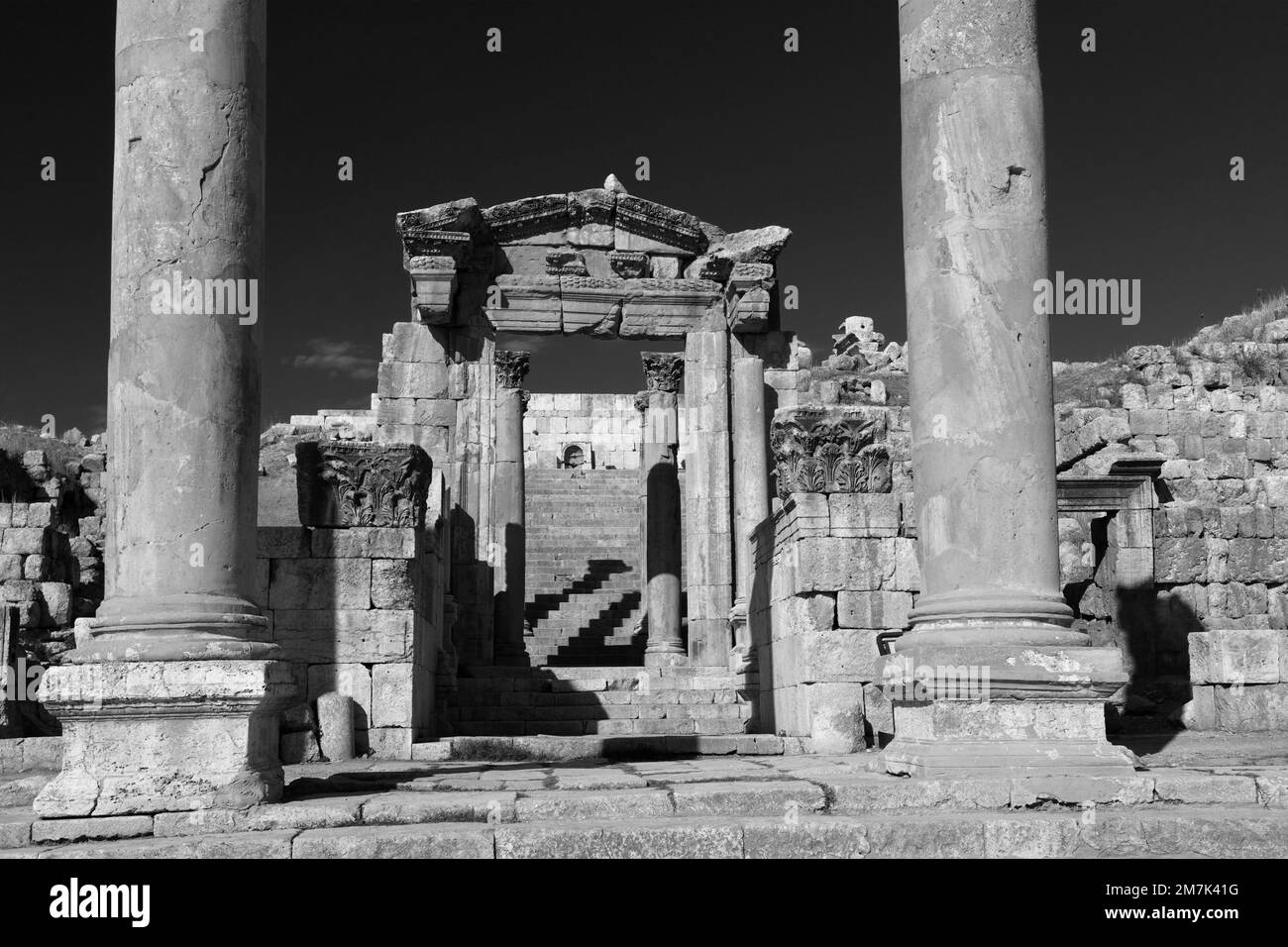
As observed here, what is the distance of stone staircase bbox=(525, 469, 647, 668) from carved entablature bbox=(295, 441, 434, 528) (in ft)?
29.0

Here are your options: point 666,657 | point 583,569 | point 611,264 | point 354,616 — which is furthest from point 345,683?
point 583,569

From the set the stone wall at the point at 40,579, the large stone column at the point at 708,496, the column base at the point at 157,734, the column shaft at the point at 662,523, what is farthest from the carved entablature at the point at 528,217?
the column base at the point at 157,734

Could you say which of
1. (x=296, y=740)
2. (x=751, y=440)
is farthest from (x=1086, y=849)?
(x=751, y=440)

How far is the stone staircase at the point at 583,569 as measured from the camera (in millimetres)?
23562

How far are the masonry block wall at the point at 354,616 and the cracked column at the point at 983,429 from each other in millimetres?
6066

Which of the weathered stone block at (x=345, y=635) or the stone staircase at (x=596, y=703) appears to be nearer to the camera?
the weathered stone block at (x=345, y=635)

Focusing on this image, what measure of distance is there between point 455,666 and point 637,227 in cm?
789

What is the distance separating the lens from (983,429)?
8359 mm

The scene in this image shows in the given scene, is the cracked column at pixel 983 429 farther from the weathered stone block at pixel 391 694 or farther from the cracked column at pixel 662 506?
the cracked column at pixel 662 506

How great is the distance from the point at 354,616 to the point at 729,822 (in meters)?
7.24

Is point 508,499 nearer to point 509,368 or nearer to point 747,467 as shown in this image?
point 509,368

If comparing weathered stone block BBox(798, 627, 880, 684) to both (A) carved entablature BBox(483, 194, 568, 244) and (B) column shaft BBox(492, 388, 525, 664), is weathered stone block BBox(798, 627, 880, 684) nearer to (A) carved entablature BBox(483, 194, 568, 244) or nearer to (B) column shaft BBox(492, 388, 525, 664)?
(B) column shaft BBox(492, 388, 525, 664)

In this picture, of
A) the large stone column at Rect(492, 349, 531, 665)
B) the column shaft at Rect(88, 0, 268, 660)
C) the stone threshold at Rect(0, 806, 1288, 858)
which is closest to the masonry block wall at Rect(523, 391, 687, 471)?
the large stone column at Rect(492, 349, 531, 665)
